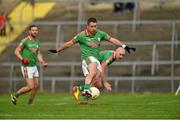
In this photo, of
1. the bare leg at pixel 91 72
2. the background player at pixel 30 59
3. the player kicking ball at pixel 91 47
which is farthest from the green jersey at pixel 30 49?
the bare leg at pixel 91 72

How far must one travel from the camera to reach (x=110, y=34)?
3659 centimetres

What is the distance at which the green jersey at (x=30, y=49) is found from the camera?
23984 mm

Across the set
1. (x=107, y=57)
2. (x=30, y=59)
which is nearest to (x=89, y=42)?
(x=107, y=57)

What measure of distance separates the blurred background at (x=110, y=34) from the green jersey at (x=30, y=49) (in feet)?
33.5

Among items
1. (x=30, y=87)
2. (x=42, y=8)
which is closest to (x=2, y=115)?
(x=30, y=87)

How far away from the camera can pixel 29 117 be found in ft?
55.9

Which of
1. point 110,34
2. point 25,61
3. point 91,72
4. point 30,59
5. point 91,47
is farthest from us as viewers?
point 110,34

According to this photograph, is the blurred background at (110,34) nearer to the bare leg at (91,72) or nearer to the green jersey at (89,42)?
the green jersey at (89,42)

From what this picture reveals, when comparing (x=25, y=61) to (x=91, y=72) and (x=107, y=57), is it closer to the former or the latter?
(x=107, y=57)

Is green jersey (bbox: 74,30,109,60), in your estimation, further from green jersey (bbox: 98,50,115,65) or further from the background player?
the background player

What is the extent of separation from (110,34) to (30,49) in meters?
12.8

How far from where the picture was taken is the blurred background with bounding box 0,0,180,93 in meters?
34.2

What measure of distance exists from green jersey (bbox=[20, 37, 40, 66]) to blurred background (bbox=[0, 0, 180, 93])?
402 inches

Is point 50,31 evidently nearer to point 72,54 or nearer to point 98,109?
point 72,54
